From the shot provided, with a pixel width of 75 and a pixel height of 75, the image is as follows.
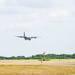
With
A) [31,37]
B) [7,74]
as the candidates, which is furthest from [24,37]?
[7,74]

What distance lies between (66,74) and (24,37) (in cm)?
6844

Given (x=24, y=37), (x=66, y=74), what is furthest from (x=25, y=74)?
(x=24, y=37)

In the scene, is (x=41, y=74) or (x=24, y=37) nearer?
(x=41, y=74)

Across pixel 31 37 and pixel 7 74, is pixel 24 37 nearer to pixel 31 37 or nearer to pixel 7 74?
pixel 31 37

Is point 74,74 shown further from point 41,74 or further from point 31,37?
point 31,37

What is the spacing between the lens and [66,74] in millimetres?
55156

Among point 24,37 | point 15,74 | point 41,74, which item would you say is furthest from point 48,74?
point 24,37

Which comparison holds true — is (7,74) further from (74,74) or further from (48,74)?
(74,74)

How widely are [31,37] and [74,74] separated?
6851 centimetres

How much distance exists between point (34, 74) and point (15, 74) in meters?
2.51

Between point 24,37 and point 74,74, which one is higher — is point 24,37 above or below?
above

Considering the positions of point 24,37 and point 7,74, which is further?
point 24,37

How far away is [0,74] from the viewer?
55.5m

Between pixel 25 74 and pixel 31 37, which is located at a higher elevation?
pixel 31 37
